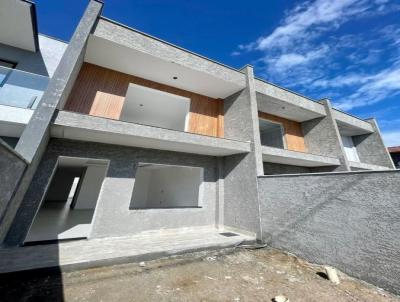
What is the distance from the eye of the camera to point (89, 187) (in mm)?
11977

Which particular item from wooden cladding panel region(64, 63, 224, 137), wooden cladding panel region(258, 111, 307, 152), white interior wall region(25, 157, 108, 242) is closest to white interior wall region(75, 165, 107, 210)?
white interior wall region(25, 157, 108, 242)

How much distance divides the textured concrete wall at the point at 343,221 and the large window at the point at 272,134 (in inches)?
187

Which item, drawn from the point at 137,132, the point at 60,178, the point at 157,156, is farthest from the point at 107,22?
the point at 60,178

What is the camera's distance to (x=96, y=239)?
15.4ft

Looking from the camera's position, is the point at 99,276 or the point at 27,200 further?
the point at 27,200

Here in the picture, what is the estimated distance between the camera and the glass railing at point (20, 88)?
4.24 metres

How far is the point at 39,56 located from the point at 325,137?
13.1 meters

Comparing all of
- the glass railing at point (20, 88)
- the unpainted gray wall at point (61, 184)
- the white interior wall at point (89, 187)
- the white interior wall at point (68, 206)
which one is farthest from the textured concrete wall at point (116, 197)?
the unpainted gray wall at point (61, 184)

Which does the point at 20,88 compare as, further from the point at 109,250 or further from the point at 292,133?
the point at 292,133

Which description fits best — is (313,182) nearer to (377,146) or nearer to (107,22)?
(107,22)

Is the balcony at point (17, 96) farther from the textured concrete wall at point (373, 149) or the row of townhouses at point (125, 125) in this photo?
the textured concrete wall at point (373, 149)

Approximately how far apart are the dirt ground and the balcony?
11.6 ft

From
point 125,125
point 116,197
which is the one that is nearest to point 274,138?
point 125,125

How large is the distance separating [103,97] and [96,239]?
435 cm
